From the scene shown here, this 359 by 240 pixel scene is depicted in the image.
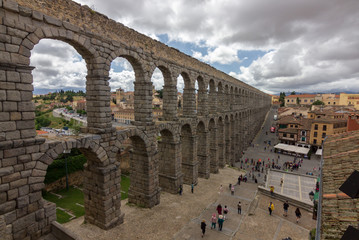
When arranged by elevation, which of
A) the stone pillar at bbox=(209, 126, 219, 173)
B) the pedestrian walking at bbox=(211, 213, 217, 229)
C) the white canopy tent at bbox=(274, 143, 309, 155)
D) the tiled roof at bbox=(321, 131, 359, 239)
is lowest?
the white canopy tent at bbox=(274, 143, 309, 155)

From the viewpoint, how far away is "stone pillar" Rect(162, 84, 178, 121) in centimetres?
1773

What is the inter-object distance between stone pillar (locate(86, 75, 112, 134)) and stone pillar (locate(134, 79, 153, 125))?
10.5 ft

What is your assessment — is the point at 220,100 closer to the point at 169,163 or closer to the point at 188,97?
the point at 188,97

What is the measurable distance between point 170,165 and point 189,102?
22.2ft

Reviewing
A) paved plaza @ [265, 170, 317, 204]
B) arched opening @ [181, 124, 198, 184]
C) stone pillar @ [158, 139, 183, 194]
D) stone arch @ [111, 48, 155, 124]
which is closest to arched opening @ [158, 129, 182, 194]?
stone pillar @ [158, 139, 183, 194]

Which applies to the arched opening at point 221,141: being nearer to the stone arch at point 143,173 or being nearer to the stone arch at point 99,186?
the stone arch at point 143,173

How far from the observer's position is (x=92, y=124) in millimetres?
11734

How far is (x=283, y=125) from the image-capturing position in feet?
164

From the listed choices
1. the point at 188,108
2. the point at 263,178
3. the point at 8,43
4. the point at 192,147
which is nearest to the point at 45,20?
the point at 8,43

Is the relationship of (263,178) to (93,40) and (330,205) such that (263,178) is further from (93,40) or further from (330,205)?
(93,40)

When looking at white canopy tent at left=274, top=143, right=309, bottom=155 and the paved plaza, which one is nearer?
the paved plaza

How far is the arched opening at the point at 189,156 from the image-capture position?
21.8 meters

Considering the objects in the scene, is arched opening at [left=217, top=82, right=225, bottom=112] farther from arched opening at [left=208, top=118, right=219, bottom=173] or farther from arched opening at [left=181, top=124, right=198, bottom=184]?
arched opening at [left=181, top=124, right=198, bottom=184]

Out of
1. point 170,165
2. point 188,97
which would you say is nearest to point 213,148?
point 188,97
